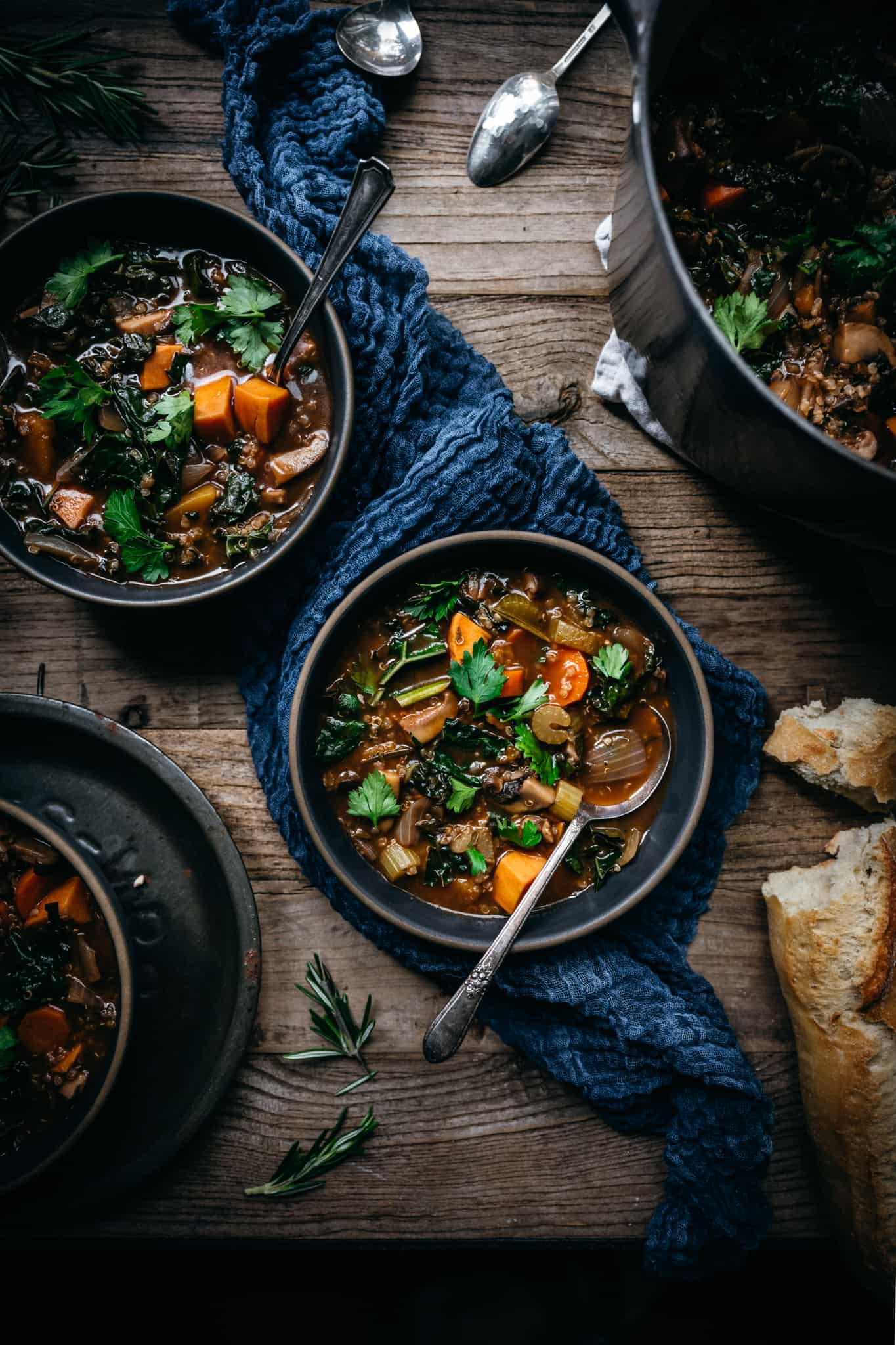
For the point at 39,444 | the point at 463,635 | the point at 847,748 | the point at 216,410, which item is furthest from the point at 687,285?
the point at 39,444

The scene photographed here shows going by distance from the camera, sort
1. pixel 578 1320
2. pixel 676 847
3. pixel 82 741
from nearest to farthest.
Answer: pixel 676 847 → pixel 82 741 → pixel 578 1320

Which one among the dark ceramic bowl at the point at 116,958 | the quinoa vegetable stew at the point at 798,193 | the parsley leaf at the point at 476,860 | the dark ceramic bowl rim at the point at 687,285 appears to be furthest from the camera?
the parsley leaf at the point at 476,860

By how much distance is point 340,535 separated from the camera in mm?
2471

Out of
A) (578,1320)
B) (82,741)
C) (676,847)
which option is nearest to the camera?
(676,847)

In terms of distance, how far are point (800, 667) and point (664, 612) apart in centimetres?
58

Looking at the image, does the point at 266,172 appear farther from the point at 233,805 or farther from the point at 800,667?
the point at 800,667

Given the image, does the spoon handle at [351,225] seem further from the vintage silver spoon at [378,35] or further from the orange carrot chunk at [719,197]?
the orange carrot chunk at [719,197]

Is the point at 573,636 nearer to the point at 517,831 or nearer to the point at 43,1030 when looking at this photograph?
the point at 517,831

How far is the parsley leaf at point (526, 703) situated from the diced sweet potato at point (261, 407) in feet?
3.13

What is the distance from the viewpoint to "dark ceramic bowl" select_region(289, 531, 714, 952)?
224 centimetres

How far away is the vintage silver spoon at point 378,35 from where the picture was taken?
247cm

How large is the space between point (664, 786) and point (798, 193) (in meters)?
1.57

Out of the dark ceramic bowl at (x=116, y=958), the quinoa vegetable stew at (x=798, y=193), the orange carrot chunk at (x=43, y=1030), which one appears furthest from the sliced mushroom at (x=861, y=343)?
the orange carrot chunk at (x=43, y=1030)

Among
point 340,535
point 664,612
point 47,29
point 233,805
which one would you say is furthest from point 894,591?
point 47,29
